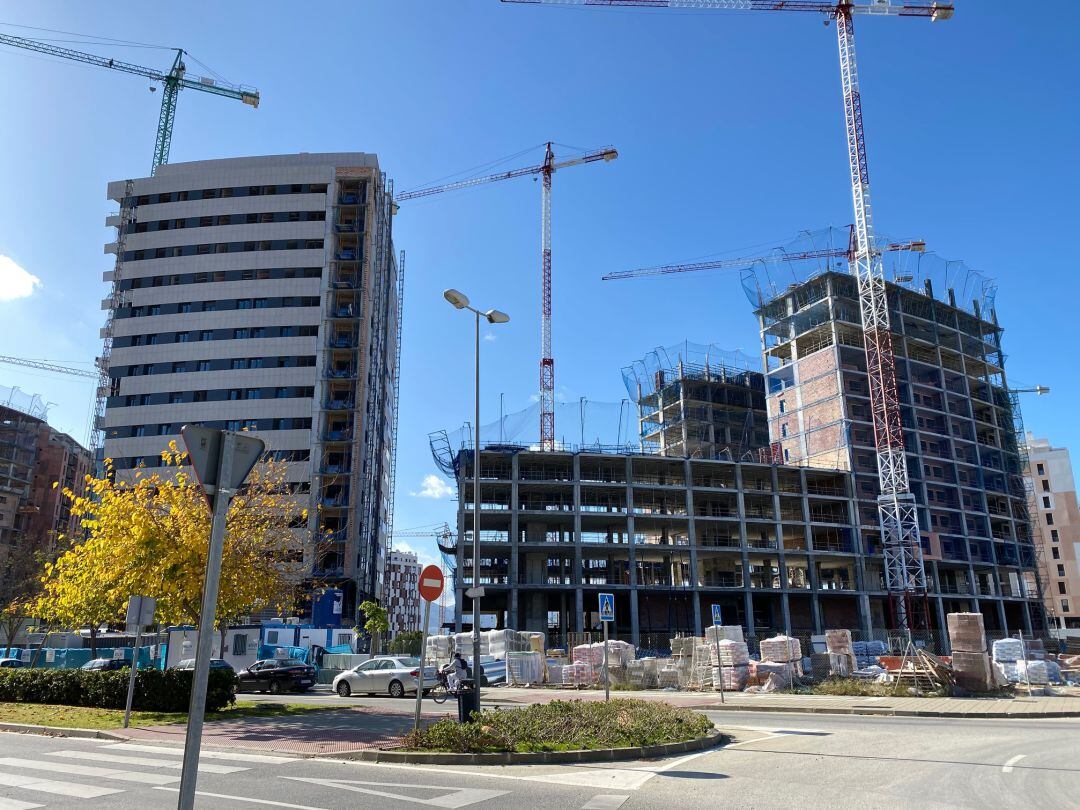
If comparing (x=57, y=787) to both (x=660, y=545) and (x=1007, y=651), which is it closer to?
(x=1007, y=651)

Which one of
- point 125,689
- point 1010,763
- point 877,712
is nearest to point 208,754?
point 125,689

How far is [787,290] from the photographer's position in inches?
3231

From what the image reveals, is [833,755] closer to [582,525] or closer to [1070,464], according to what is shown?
[582,525]

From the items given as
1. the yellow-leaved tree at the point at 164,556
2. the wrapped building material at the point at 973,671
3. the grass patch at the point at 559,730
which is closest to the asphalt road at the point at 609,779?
the grass patch at the point at 559,730

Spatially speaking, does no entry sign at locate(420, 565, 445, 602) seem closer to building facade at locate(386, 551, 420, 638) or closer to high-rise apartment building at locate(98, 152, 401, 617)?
high-rise apartment building at locate(98, 152, 401, 617)

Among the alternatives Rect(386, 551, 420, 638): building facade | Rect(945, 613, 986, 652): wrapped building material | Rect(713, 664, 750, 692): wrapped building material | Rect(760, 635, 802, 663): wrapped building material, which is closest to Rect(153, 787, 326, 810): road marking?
Rect(945, 613, 986, 652): wrapped building material

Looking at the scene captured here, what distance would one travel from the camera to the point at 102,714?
17.5 meters

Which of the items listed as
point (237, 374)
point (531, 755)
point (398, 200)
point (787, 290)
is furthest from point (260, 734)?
point (398, 200)

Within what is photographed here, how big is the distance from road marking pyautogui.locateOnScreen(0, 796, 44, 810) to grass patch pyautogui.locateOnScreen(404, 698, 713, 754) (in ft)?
16.7

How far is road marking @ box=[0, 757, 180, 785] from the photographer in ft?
32.3

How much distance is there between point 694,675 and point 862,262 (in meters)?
54.6

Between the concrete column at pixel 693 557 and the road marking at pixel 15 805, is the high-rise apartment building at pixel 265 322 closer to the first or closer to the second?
the concrete column at pixel 693 557

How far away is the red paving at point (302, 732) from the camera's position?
13.1 m

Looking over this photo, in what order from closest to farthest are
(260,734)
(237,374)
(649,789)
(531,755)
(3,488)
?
(649,789), (531,755), (260,734), (237,374), (3,488)
